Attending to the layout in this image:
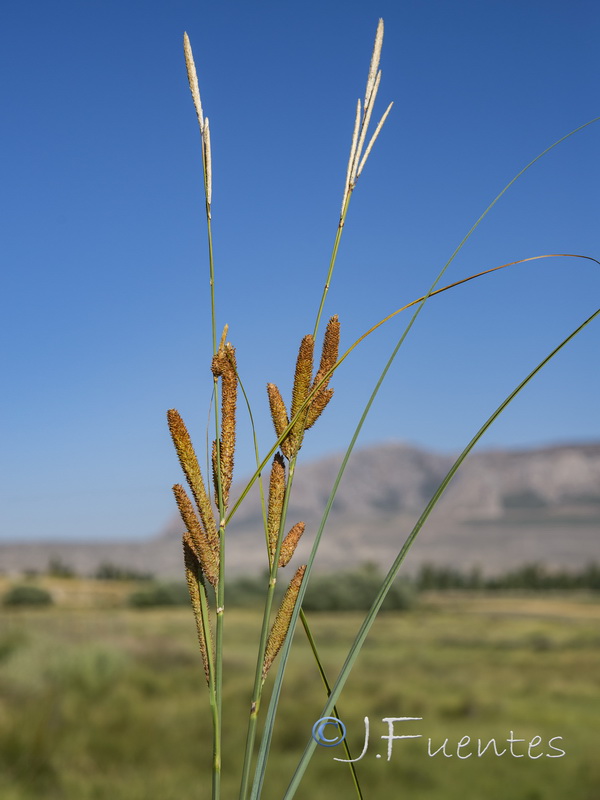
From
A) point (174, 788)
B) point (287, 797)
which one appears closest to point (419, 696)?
point (174, 788)

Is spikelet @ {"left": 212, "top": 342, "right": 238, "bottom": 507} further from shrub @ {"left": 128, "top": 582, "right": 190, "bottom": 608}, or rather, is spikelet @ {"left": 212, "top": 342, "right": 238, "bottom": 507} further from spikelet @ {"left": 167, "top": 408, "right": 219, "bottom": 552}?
shrub @ {"left": 128, "top": 582, "right": 190, "bottom": 608}

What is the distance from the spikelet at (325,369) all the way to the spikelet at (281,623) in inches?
7.9

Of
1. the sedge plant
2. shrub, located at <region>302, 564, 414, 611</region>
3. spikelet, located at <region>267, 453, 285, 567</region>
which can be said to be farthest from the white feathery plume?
shrub, located at <region>302, 564, 414, 611</region>

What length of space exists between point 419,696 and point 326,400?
1029 cm

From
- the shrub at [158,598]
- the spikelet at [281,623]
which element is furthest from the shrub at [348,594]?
the spikelet at [281,623]

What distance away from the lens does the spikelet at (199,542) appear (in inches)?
32.9

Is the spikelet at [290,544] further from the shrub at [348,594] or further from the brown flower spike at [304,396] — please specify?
the shrub at [348,594]

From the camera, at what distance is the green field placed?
6.99 meters

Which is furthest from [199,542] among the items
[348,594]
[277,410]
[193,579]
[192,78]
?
[348,594]

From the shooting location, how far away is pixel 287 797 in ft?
2.85

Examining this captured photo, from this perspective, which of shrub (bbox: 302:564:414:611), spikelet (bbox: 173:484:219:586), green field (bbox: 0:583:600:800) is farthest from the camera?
shrub (bbox: 302:564:414:611)

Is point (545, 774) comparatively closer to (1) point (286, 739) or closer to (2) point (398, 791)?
(2) point (398, 791)

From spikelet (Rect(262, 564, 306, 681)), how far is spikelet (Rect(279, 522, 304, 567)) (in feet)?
0.11

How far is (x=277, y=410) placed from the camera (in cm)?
90
